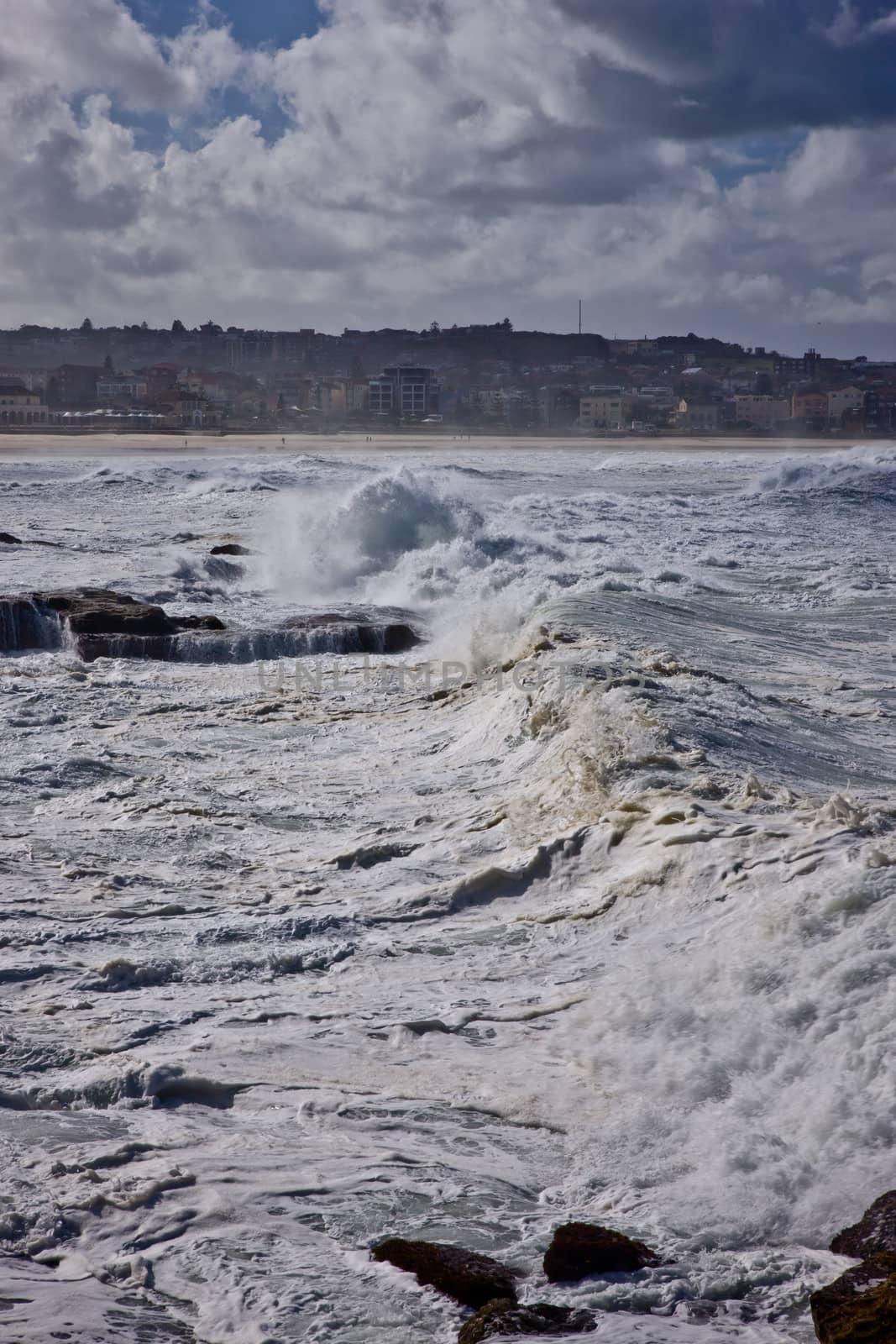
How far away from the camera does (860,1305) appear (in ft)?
9.51

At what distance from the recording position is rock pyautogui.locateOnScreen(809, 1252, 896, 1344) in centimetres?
281

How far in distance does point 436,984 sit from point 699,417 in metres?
89.5

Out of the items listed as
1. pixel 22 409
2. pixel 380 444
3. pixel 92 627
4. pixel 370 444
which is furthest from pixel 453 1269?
pixel 22 409

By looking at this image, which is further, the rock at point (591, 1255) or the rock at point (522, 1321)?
the rock at point (591, 1255)

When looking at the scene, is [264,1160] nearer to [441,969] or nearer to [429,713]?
[441,969]

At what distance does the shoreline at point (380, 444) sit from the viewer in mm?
54094

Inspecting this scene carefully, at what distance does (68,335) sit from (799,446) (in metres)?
90.0

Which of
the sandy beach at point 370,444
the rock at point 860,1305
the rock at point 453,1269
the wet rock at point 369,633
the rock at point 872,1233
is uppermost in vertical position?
the sandy beach at point 370,444

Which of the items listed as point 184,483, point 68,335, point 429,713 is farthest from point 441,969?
point 68,335

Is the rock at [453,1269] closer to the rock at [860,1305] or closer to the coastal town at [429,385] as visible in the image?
the rock at [860,1305]

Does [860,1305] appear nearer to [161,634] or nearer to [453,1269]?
[453,1269]

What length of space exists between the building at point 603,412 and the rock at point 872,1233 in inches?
3382

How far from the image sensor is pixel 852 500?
27672mm

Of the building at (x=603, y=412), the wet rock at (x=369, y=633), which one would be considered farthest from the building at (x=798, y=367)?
the wet rock at (x=369, y=633)
